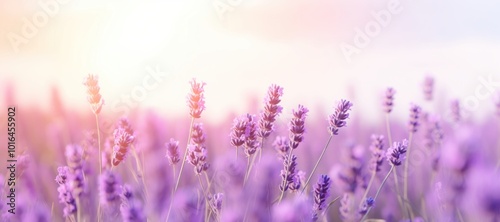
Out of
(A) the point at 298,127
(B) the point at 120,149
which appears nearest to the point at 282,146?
(A) the point at 298,127

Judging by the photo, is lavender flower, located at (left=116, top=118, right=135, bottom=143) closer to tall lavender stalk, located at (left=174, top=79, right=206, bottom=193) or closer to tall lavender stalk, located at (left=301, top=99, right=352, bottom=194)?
tall lavender stalk, located at (left=174, top=79, right=206, bottom=193)

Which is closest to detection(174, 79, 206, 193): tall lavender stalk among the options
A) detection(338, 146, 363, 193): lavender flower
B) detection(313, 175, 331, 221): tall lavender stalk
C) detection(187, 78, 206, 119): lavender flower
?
detection(187, 78, 206, 119): lavender flower

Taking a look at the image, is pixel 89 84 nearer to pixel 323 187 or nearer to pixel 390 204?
pixel 323 187

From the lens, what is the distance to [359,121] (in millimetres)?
3926

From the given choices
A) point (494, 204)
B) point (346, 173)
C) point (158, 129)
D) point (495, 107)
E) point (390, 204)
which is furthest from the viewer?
point (390, 204)

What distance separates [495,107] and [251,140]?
1.30 m

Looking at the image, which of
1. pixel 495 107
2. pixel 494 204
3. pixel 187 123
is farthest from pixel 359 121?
pixel 494 204

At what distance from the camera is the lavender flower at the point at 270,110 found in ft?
6.16

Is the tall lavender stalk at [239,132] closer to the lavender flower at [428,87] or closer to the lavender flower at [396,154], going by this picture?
the lavender flower at [396,154]

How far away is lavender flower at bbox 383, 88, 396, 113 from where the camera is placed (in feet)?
7.97

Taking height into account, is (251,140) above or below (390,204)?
above

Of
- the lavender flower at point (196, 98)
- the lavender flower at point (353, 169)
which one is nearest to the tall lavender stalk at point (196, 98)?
the lavender flower at point (196, 98)

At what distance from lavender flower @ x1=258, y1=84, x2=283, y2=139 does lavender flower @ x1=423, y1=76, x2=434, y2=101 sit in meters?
1.18

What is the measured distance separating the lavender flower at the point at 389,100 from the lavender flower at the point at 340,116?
53 centimetres
